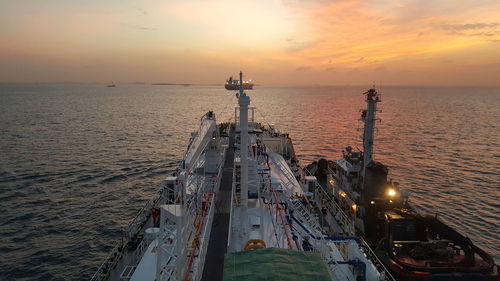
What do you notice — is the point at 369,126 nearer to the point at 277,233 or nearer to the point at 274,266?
the point at 277,233

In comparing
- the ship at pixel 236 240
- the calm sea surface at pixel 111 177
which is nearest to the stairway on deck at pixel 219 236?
the ship at pixel 236 240

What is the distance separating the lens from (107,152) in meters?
62.3

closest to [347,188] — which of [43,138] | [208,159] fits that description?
[208,159]

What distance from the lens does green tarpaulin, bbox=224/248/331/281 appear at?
11.7 m

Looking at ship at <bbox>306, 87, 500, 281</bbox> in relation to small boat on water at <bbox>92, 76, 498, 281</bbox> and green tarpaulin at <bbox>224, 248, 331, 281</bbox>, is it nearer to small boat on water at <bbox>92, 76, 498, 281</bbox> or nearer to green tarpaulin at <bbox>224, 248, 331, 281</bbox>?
small boat on water at <bbox>92, 76, 498, 281</bbox>

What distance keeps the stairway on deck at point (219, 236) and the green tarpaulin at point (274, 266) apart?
314 centimetres

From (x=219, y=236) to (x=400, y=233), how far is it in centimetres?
1431

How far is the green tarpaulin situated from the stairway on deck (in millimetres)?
3135

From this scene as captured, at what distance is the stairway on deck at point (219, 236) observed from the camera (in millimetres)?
15727

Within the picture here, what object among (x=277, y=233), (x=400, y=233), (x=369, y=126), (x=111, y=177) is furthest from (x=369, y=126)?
(x=111, y=177)

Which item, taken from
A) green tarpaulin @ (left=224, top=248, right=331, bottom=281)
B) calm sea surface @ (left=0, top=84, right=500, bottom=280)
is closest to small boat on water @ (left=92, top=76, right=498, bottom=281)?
green tarpaulin @ (left=224, top=248, right=331, bottom=281)

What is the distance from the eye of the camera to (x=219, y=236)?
61.5 ft

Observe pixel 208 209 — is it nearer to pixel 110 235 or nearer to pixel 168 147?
pixel 110 235

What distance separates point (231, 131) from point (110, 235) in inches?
949
